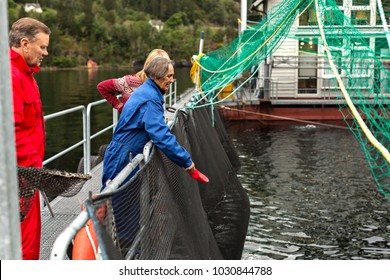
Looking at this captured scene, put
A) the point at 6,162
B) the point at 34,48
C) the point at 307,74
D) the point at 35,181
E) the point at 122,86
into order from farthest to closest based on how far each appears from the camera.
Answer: the point at 307,74 < the point at 122,86 < the point at 34,48 < the point at 35,181 < the point at 6,162

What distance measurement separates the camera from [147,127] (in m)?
4.45

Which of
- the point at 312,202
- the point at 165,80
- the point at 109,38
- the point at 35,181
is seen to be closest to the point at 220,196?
the point at 312,202

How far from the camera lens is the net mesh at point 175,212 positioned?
3262 millimetres

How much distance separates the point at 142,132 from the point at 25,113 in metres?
1.28

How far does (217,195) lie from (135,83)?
229cm

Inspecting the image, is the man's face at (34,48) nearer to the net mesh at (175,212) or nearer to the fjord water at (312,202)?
the net mesh at (175,212)

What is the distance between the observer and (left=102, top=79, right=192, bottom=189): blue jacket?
4441mm

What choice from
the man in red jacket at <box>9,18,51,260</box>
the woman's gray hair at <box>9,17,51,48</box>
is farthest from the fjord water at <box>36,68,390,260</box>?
the woman's gray hair at <box>9,17,51,48</box>

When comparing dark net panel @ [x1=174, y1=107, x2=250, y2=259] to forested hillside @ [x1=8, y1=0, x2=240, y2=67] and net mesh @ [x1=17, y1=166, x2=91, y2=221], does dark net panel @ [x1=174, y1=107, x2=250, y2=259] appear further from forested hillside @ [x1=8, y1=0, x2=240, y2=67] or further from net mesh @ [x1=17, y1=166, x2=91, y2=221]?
forested hillside @ [x1=8, y1=0, x2=240, y2=67]

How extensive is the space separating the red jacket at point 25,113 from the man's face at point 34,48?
6 cm

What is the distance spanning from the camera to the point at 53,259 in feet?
7.45

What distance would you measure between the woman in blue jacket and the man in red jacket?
0.94m

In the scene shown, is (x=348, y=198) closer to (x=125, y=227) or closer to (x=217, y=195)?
(x=217, y=195)

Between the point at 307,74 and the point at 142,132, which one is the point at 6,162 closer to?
the point at 142,132
